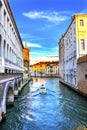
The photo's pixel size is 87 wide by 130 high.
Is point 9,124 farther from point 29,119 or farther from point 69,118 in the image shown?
point 69,118

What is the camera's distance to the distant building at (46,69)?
122 metres

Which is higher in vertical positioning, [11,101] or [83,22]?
[83,22]

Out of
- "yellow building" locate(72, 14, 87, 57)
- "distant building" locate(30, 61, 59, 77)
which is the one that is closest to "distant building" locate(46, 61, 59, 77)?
"distant building" locate(30, 61, 59, 77)

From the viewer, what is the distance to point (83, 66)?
24.9 meters

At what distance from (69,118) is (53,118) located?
118 cm

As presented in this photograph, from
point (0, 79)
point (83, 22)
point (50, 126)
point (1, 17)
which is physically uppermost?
point (83, 22)

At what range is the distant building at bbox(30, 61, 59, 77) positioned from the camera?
399 feet

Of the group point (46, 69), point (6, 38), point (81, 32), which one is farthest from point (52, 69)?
point (6, 38)

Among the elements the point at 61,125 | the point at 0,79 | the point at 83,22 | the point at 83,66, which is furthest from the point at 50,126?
the point at 83,22

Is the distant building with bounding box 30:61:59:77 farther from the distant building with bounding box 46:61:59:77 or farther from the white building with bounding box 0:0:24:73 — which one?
the white building with bounding box 0:0:24:73

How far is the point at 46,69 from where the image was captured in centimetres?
12550

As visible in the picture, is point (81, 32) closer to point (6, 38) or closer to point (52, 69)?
point (6, 38)

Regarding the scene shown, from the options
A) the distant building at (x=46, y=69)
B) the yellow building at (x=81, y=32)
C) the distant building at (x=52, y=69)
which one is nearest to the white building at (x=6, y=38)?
the yellow building at (x=81, y=32)

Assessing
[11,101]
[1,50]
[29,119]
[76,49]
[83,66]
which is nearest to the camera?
[29,119]
